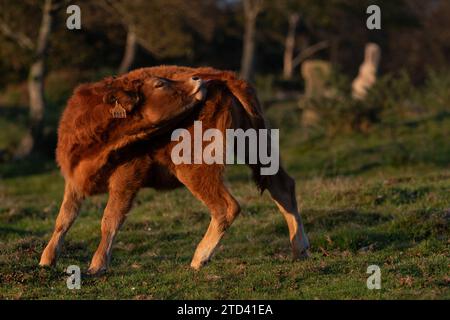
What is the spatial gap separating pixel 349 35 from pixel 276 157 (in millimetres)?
44387

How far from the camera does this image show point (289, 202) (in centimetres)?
941

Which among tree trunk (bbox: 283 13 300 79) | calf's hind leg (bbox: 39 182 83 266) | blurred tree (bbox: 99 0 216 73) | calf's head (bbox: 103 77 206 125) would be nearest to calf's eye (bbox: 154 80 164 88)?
calf's head (bbox: 103 77 206 125)

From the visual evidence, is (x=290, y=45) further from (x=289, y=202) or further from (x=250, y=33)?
(x=289, y=202)

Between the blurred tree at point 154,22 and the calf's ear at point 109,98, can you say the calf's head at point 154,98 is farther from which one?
the blurred tree at point 154,22

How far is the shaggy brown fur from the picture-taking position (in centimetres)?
845

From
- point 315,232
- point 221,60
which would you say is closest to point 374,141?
point 315,232

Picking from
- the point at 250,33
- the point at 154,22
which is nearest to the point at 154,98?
the point at 154,22

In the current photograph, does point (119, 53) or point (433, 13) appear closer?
point (119, 53)

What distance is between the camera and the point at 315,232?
10.8 m

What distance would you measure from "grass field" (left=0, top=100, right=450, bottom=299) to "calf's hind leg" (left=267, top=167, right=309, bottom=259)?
262mm

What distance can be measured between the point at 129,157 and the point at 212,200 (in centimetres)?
89

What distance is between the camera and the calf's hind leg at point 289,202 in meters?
9.30

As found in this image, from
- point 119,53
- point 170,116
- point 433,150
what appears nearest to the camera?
point 170,116
